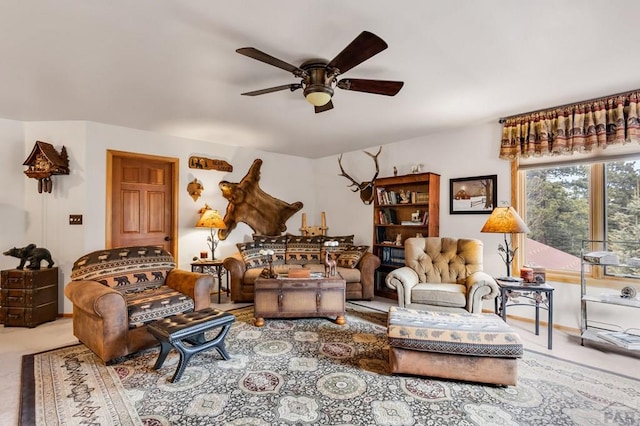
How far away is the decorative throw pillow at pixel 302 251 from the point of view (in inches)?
195

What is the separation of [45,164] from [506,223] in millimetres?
5179

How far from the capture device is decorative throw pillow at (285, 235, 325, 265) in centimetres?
495

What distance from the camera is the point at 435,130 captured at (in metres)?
4.30

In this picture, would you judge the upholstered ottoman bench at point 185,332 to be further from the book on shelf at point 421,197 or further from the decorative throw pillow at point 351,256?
the book on shelf at point 421,197

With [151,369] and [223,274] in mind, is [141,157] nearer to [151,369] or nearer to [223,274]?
[223,274]

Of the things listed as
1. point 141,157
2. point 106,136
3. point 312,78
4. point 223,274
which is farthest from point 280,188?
point 312,78

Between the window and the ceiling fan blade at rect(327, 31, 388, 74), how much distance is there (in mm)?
2798

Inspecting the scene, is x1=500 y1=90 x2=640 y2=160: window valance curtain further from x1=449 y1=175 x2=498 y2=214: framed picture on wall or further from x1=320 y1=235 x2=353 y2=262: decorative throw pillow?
x1=320 y1=235 x2=353 y2=262: decorative throw pillow

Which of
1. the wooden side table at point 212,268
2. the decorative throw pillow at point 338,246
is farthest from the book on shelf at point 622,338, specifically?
the wooden side table at point 212,268

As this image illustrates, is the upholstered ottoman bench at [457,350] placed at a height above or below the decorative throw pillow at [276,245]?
below

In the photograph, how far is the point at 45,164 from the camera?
3682 mm

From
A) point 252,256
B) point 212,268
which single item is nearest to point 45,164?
point 212,268

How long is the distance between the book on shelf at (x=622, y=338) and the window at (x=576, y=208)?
73 centimetres

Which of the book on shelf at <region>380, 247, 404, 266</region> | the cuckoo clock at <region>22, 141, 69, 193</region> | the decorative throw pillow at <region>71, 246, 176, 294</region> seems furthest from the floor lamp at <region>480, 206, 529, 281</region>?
the cuckoo clock at <region>22, 141, 69, 193</region>
